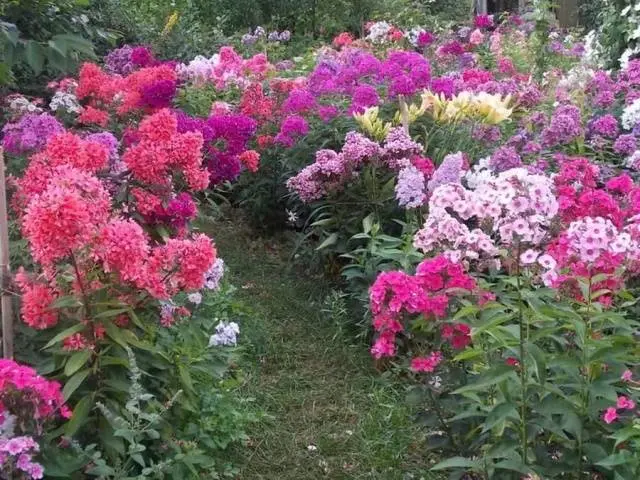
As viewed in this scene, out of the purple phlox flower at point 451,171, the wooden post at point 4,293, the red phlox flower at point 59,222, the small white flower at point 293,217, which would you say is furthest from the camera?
the small white flower at point 293,217

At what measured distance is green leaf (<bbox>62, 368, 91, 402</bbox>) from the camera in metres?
2.48

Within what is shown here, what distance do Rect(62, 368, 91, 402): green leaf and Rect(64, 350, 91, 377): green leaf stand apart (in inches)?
1.3

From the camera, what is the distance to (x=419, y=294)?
9.17 ft

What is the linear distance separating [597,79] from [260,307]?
2.96 meters

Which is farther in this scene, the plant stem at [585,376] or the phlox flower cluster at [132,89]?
the phlox flower cluster at [132,89]

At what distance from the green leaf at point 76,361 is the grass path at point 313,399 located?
3.73 feet

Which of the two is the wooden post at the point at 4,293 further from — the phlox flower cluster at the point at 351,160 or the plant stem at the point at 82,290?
the phlox flower cluster at the point at 351,160

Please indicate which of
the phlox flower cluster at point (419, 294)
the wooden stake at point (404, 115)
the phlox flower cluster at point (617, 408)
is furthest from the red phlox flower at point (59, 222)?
the wooden stake at point (404, 115)

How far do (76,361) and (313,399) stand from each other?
5.87 feet

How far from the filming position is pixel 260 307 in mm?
5098

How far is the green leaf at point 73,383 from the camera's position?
248 centimetres

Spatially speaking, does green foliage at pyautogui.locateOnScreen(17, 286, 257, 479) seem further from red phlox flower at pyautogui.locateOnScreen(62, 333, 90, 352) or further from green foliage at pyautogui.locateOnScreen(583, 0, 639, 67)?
green foliage at pyautogui.locateOnScreen(583, 0, 639, 67)

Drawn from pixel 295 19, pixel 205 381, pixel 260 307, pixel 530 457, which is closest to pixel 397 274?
pixel 530 457

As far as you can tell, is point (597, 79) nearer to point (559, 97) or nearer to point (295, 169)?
point (559, 97)
